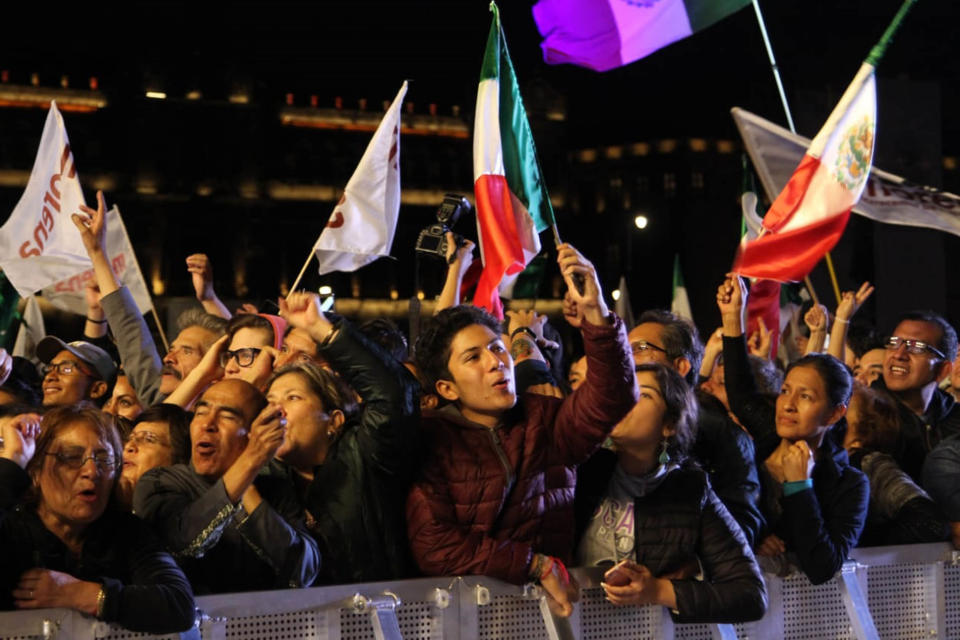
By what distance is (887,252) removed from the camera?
3291 centimetres

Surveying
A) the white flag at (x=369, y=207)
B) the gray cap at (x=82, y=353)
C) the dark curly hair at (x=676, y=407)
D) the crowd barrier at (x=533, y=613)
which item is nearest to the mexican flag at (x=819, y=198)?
the crowd barrier at (x=533, y=613)

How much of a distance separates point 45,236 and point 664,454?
475cm

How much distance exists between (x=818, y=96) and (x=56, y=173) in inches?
1256

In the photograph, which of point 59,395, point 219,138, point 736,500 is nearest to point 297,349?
point 59,395

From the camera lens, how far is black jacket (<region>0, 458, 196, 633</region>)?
139 inches

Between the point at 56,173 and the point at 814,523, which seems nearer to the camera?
the point at 814,523

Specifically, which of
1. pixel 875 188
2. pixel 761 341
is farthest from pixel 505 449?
pixel 761 341

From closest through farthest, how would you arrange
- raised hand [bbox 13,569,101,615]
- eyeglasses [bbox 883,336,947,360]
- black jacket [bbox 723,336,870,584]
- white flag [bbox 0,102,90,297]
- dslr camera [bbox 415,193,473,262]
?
raised hand [bbox 13,569,101,615], black jacket [bbox 723,336,870,584], dslr camera [bbox 415,193,473,262], eyeglasses [bbox 883,336,947,360], white flag [bbox 0,102,90,297]

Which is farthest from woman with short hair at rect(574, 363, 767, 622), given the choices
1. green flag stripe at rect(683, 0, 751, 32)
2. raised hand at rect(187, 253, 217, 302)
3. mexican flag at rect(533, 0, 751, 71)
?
green flag stripe at rect(683, 0, 751, 32)

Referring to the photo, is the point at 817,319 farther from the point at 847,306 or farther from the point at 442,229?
the point at 442,229

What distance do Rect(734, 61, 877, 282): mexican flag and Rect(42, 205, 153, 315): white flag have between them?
4.67 metres

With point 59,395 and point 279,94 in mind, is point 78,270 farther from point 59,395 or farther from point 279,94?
point 279,94

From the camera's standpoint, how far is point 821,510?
517 cm

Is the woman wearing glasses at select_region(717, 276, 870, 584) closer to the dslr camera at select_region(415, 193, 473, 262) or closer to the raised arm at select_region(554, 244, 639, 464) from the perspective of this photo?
the raised arm at select_region(554, 244, 639, 464)
